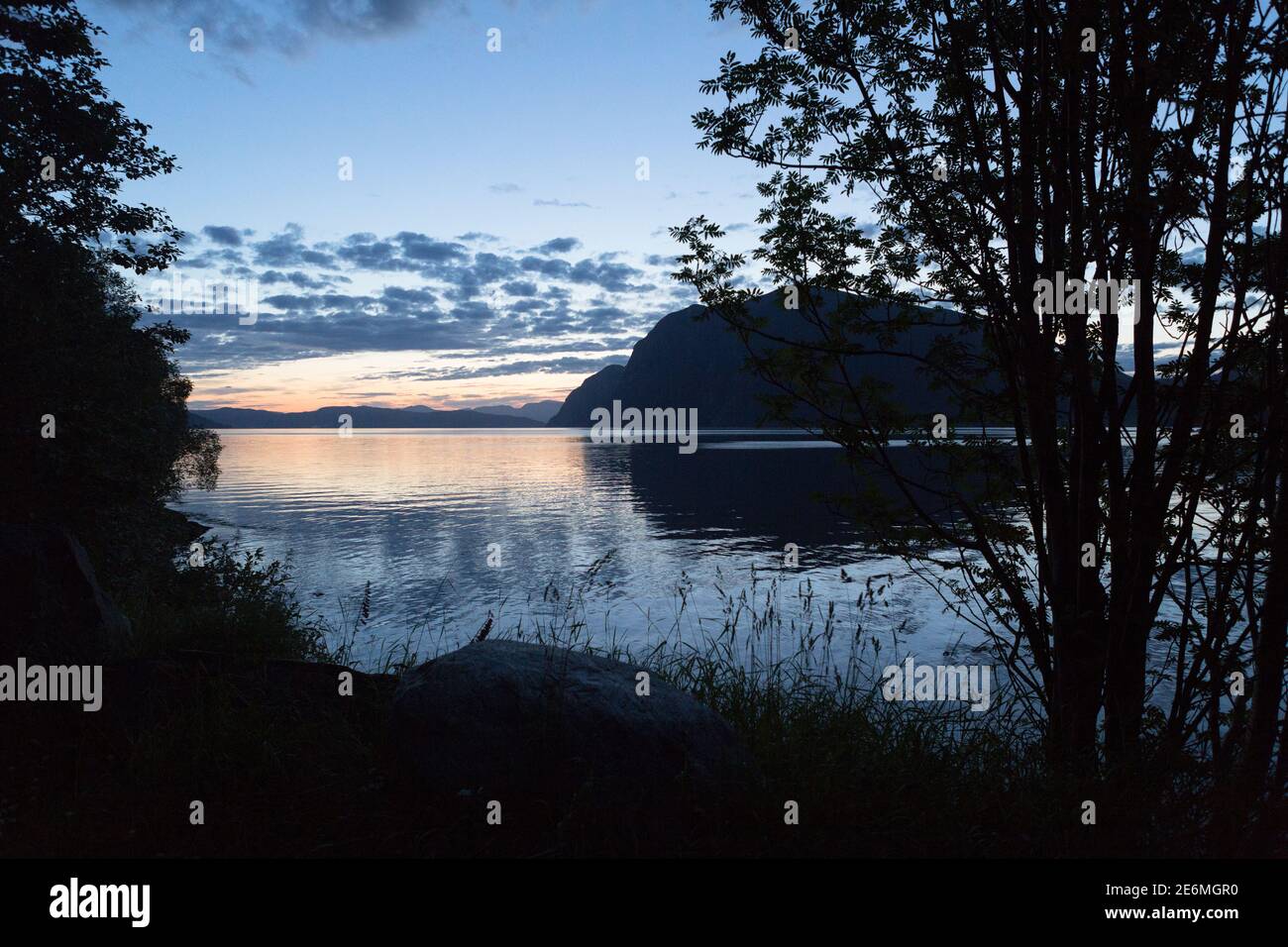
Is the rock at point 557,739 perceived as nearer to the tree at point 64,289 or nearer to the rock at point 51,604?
the rock at point 51,604

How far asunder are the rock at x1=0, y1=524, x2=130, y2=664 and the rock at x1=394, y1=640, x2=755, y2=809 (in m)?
4.29

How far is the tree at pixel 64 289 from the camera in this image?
12.0m

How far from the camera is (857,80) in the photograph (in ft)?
22.5

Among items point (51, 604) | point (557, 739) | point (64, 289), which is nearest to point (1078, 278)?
point (557, 739)

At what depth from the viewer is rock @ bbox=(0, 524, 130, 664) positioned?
24.2 ft

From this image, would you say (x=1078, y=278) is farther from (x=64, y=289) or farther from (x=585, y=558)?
(x=585, y=558)

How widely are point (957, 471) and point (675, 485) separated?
200 ft

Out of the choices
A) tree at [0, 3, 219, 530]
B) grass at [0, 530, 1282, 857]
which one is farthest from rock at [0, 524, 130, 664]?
tree at [0, 3, 219, 530]

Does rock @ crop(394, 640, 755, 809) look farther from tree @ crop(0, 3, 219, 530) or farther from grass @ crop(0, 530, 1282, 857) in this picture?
tree @ crop(0, 3, 219, 530)

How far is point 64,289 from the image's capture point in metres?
13.5

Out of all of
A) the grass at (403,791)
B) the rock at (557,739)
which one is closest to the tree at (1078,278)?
the grass at (403,791)

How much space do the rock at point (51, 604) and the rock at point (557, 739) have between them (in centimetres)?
429

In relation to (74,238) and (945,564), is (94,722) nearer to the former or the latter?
(945,564)
